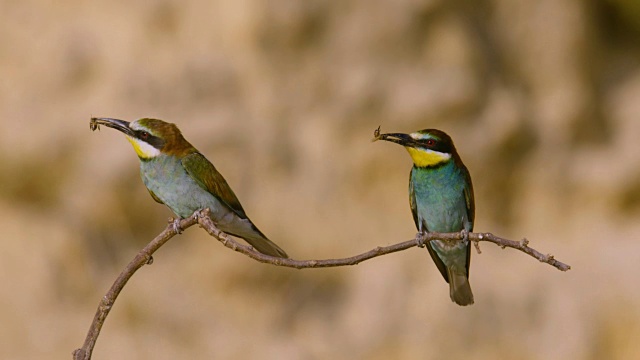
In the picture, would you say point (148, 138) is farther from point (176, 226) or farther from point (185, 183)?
point (176, 226)

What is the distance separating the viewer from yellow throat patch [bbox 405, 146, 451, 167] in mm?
2212

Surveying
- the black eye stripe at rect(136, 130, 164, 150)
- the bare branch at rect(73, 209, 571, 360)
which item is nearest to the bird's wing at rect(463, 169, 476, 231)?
the black eye stripe at rect(136, 130, 164, 150)

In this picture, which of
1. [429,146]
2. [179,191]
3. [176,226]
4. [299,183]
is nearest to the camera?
[176,226]

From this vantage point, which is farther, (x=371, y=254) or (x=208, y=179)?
(x=208, y=179)

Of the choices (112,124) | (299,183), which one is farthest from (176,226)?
(299,183)

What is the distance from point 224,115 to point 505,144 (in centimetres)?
133

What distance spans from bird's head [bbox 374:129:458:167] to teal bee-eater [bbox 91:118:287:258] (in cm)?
40

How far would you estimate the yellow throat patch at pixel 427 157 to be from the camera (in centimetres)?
221

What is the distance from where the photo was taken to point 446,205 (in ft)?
7.91

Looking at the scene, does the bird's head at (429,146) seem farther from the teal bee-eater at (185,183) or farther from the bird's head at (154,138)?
the bird's head at (154,138)

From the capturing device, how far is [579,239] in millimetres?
4531

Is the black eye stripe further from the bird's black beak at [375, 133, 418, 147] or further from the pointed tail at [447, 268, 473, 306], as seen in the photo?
the pointed tail at [447, 268, 473, 306]

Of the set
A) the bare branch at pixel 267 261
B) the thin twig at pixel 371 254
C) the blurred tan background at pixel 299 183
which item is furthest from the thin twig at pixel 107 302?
the blurred tan background at pixel 299 183

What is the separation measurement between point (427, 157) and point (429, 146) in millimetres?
152
